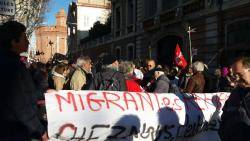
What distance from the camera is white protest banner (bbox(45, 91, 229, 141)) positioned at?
558 centimetres

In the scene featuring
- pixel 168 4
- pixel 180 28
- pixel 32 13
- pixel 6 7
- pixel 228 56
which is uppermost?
pixel 168 4

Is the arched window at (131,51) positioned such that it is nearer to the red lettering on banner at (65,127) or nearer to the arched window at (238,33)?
the arched window at (238,33)

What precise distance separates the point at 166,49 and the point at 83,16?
36578mm

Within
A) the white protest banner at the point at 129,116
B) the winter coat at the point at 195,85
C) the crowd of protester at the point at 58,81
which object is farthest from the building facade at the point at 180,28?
the white protest banner at the point at 129,116

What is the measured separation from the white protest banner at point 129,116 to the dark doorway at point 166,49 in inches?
723

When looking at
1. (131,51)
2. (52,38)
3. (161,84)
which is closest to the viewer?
(161,84)

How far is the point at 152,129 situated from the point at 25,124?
2643mm

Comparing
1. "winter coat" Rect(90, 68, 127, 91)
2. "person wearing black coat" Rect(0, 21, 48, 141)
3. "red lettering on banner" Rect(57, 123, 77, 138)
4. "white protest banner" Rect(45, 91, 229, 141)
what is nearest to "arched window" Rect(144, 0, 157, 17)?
"white protest banner" Rect(45, 91, 229, 141)

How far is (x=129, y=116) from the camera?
6.00 meters

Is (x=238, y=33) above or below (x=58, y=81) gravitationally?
above

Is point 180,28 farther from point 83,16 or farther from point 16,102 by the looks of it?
point 83,16

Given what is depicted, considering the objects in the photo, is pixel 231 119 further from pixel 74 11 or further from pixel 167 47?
pixel 74 11

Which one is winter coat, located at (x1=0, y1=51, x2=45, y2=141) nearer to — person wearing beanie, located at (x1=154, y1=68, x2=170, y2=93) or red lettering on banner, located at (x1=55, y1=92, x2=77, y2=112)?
red lettering on banner, located at (x1=55, y1=92, x2=77, y2=112)

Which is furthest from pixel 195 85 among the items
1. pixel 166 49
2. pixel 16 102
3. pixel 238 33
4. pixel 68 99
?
pixel 166 49
